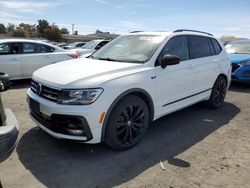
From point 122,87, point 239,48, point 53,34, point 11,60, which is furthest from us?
point 53,34

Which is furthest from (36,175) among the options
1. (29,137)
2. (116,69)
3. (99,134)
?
(116,69)

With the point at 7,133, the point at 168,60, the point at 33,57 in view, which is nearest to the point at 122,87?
the point at 168,60

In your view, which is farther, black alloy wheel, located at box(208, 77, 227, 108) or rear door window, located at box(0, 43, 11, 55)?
rear door window, located at box(0, 43, 11, 55)

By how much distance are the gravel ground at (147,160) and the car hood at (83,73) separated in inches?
41.7

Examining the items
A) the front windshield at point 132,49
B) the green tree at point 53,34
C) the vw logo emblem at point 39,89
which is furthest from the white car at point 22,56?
the green tree at point 53,34

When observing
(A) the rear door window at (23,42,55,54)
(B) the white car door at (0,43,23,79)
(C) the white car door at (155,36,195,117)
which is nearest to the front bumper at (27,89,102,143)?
(C) the white car door at (155,36,195,117)

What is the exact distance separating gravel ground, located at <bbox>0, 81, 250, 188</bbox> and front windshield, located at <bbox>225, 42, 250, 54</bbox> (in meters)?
5.55

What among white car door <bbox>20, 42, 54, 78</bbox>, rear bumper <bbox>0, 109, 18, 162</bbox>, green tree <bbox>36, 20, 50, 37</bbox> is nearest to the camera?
rear bumper <bbox>0, 109, 18, 162</bbox>

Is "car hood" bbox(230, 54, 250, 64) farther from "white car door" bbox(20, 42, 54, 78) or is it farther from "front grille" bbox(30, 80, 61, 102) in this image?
"front grille" bbox(30, 80, 61, 102)

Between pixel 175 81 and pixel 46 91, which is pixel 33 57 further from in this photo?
pixel 175 81

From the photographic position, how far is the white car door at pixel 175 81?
14.4 feet

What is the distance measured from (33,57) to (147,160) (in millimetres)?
6410

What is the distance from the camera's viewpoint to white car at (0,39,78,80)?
322 inches

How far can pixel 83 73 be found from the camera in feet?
12.3
